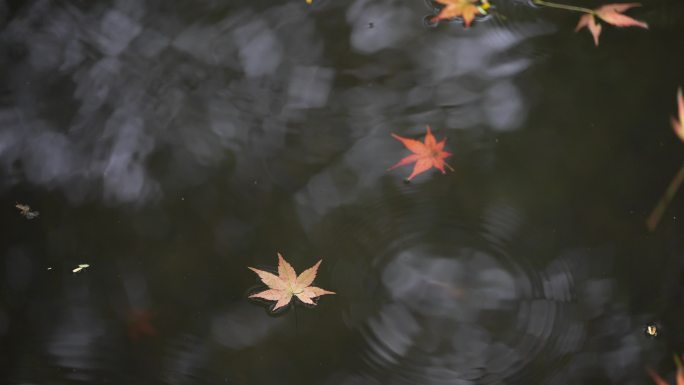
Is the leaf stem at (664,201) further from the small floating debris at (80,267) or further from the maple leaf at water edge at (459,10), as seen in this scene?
the small floating debris at (80,267)

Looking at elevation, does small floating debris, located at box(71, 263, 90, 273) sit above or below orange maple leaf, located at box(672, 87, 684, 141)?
below

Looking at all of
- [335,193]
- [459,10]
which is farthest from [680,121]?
[335,193]

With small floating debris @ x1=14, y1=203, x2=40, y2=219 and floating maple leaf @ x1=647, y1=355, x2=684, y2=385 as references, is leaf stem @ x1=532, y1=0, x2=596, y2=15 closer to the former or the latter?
floating maple leaf @ x1=647, y1=355, x2=684, y2=385

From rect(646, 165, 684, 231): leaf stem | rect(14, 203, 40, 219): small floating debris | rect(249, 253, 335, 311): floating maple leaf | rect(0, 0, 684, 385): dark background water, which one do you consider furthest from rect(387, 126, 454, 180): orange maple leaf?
rect(14, 203, 40, 219): small floating debris

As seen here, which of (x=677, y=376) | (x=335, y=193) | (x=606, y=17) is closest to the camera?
(x=677, y=376)

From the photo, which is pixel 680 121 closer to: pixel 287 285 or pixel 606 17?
pixel 606 17

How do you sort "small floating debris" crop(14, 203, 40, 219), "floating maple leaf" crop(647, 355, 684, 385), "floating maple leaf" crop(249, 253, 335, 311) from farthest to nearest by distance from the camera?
"small floating debris" crop(14, 203, 40, 219) → "floating maple leaf" crop(249, 253, 335, 311) → "floating maple leaf" crop(647, 355, 684, 385)

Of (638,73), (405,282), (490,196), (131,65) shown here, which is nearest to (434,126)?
(490,196)

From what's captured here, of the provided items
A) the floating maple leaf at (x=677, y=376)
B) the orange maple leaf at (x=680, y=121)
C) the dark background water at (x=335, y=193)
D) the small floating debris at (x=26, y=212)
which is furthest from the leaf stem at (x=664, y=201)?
the small floating debris at (x=26, y=212)
